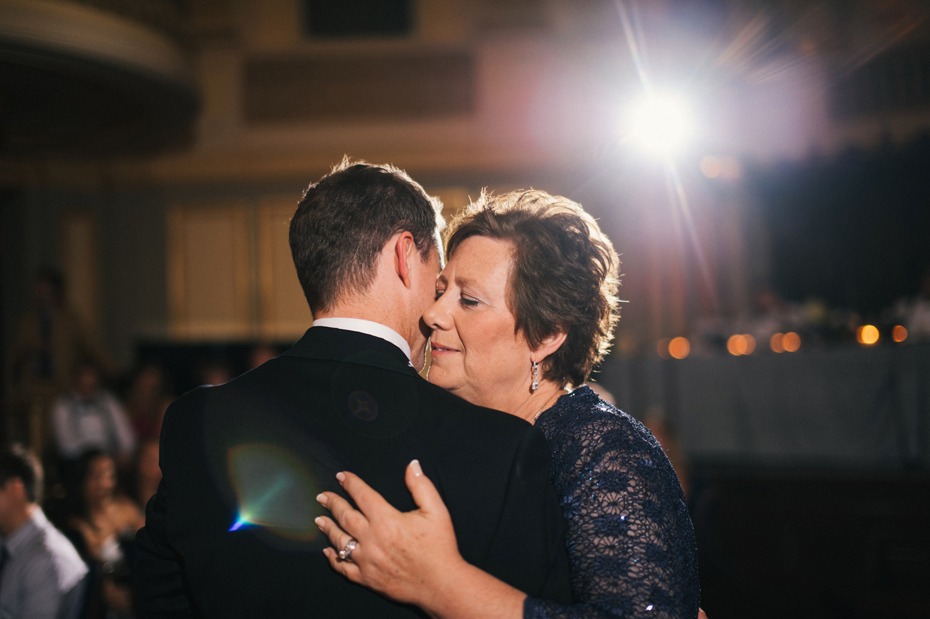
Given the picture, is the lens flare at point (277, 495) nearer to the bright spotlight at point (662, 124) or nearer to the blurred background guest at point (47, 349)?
the blurred background guest at point (47, 349)

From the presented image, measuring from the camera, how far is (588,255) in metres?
1.56

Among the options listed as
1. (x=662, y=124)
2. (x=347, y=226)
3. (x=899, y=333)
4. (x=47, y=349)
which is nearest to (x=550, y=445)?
(x=347, y=226)

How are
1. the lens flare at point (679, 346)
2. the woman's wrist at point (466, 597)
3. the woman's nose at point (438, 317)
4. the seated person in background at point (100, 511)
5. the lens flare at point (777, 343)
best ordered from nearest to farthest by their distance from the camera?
the woman's wrist at point (466, 597) < the woman's nose at point (438, 317) < the seated person in background at point (100, 511) < the lens flare at point (777, 343) < the lens flare at point (679, 346)

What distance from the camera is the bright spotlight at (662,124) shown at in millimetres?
7977

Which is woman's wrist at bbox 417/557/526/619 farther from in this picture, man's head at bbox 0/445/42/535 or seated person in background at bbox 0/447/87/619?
man's head at bbox 0/445/42/535

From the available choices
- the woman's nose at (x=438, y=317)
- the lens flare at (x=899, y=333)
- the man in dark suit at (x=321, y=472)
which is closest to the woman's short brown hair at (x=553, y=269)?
the woman's nose at (x=438, y=317)

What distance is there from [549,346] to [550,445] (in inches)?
9.9

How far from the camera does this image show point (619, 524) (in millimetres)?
1201

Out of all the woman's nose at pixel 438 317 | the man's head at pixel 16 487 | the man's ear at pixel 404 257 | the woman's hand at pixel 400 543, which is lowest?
the man's head at pixel 16 487

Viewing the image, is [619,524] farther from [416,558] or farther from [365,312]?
[365,312]

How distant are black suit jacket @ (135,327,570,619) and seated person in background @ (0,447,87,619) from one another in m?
1.84

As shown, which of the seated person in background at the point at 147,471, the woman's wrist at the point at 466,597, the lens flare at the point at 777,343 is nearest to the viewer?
the woman's wrist at the point at 466,597

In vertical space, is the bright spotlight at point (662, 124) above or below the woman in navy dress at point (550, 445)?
above

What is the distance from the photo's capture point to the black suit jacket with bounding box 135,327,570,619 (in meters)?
1.13
